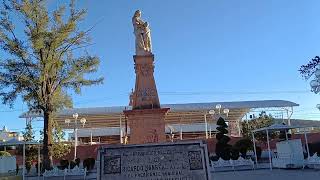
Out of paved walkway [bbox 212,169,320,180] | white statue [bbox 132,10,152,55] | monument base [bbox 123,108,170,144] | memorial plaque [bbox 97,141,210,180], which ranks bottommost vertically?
paved walkway [bbox 212,169,320,180]

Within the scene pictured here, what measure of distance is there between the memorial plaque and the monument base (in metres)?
8.88

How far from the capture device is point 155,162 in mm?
9227

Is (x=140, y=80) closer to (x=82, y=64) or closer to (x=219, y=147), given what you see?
(x=82, y=64)

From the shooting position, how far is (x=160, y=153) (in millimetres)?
9383

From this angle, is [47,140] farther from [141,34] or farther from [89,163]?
[141,34]

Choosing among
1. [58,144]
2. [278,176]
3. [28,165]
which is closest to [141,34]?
[278,176]

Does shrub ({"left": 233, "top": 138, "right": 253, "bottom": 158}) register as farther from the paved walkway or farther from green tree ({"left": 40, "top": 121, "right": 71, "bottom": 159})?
the paved walkway

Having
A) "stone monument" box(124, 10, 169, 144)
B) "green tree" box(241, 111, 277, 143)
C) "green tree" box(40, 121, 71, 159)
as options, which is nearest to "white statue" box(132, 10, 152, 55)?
"stone monument" box(124, 10, 169, 144)

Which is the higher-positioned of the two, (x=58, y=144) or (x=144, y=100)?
(x=144, y=100)

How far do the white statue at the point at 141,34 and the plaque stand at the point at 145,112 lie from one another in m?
0.90

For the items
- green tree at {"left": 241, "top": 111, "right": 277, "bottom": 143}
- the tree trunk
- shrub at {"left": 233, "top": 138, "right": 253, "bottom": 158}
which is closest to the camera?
the tree trunk

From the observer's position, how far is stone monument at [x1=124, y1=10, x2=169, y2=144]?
1850 centimetres

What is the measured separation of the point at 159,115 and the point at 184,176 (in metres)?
9.53

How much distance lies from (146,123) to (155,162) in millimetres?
9427
